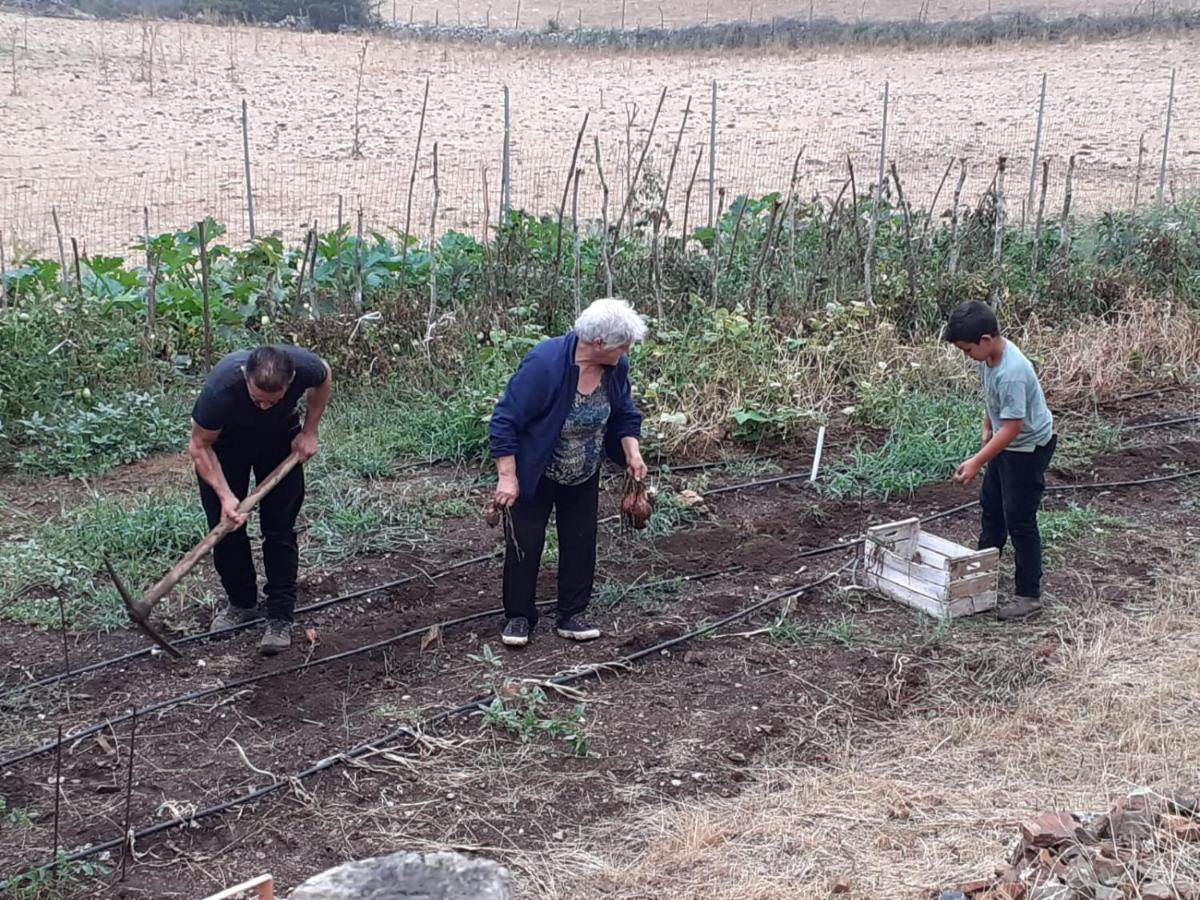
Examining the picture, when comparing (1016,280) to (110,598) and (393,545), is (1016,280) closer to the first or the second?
(393,545)

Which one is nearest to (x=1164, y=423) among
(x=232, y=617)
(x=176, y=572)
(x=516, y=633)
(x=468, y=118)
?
(x=516, y=633)

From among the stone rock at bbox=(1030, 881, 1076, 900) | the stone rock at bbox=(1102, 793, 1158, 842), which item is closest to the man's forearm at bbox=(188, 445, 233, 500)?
the stone rock at bbox=(1030, 881, 1076, 900)

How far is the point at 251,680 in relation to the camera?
14.9ft

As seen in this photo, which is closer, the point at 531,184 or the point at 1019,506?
the point at 1019,506

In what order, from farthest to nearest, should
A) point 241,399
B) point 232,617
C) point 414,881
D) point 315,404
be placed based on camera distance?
point 232,617
point 315,404
point 241,399
point 414,881

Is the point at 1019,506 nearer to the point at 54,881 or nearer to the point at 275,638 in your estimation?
the point at 275,638

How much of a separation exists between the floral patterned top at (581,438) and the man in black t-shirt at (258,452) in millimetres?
934

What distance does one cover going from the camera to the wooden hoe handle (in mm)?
4043

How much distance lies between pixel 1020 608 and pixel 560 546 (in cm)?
199

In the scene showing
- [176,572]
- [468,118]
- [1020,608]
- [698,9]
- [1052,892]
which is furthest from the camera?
[698,9]

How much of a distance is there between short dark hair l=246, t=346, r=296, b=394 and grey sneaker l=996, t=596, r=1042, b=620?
3.11 metres

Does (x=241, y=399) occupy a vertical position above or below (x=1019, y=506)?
above

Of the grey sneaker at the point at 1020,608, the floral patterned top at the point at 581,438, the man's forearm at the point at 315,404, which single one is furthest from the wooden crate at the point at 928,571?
the man's forearm at the point at 315,404

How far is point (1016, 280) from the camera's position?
9.36 m
